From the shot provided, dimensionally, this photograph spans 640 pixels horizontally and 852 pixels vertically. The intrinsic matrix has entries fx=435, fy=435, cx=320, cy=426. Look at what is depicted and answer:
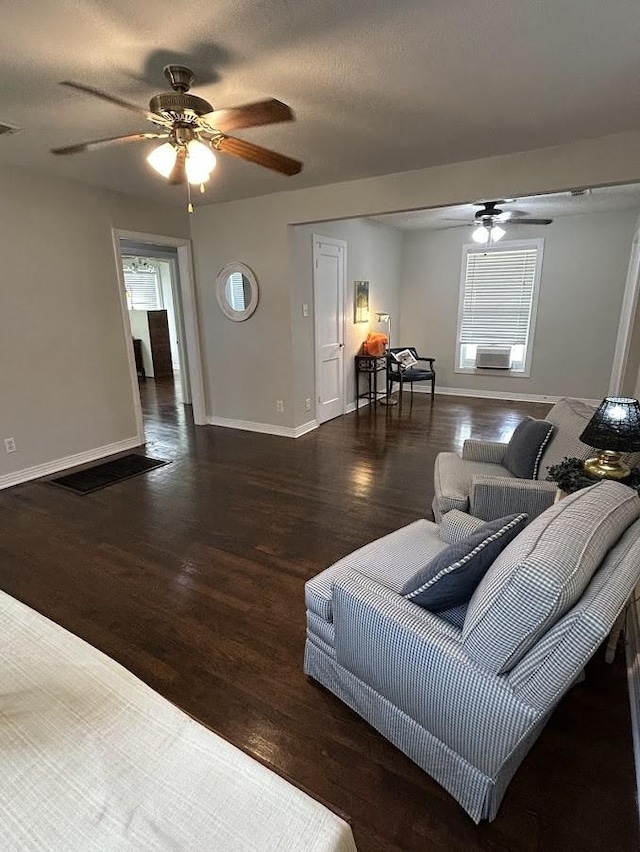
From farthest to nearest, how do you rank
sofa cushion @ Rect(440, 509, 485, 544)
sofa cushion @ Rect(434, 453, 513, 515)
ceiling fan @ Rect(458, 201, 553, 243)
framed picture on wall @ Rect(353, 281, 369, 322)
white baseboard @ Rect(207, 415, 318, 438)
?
framed picture on wall @ Rect(353, 281, 369, 322)
white baseboard @ Rect(207, 415, 318, 438)
ceiling fan @ Rect(458, 201, 553, 243)
sofa cushion @ Rect(434, 453, 513, 515)
sofa cushion @ Rect(440, 509, 485, 544)

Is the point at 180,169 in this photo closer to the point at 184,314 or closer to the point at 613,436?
the point at 613,436

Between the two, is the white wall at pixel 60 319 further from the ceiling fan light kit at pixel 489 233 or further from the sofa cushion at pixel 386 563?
the ceiling fan light kit at pixel 489 233

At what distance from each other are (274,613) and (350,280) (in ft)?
15.4

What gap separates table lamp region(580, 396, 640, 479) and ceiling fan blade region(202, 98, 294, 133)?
1.85 meters

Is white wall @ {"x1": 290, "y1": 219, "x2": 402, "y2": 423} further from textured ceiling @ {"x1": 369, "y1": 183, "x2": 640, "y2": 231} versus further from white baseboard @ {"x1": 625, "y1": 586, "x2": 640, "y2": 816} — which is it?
white baseboard @ {"x1": 625, "y1": 586, "x2": 640, "y2": 816}

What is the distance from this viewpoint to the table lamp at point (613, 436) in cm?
182

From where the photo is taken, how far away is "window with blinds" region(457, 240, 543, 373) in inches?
246

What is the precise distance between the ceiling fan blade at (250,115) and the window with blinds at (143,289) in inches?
327

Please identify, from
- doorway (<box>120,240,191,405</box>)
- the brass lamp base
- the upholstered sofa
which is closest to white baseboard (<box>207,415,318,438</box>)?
doorway (<box>120,240,191,405</box>)

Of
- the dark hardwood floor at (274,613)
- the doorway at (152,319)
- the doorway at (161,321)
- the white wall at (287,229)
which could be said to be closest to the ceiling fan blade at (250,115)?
the white wall at (287,229)

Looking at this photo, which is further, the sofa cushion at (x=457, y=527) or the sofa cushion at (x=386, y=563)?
the sofa cushion at (x=457, y=527)

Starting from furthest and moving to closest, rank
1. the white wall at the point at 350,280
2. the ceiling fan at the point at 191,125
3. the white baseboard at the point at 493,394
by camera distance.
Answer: the white baseboard at the point at 493,394 → the white wall at the point at 350,280 → the ceiling fan at the point at 191,125

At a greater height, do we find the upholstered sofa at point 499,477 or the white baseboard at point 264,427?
the upholstered sofa at point 499,477

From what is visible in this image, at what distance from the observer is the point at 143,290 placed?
32.0 ft
